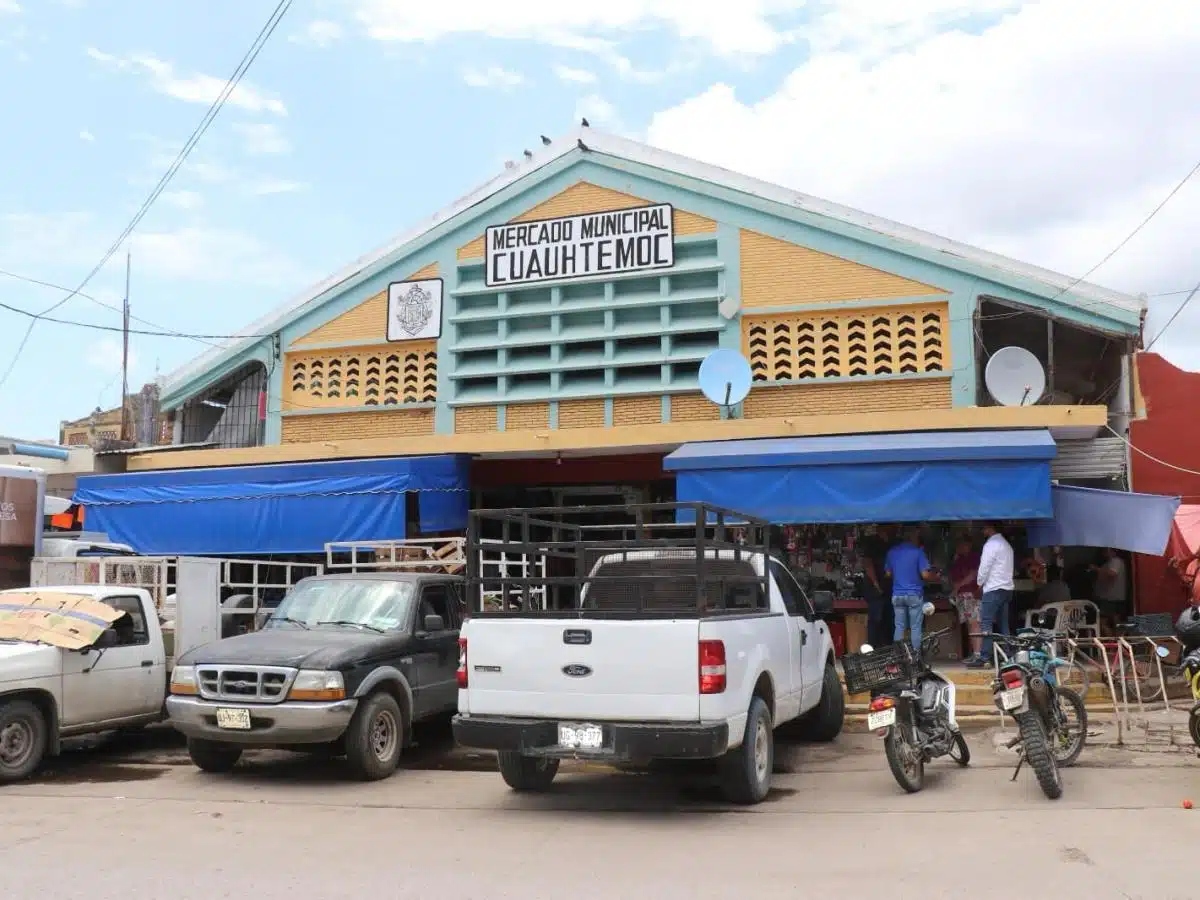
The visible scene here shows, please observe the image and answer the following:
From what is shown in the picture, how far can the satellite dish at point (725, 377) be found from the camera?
14781mm

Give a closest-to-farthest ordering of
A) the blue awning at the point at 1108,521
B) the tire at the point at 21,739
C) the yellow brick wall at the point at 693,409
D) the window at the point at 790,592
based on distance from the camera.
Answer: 1. the tire at the point at 21,739
2. the window at the point at 790,592
3. the blue awning at the point at 1108,521
4. the yellow brick wall at the point at 693,409

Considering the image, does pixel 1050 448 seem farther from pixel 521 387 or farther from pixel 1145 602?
pixel 521 387

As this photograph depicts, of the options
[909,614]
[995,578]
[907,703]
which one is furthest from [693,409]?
[907,703]

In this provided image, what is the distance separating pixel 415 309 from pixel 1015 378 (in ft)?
29.1

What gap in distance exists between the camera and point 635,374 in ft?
53.9

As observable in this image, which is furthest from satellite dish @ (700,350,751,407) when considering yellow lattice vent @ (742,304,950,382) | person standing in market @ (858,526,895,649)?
person standing in market @ (858,526,895,649)

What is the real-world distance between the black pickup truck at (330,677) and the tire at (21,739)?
45.4 inches

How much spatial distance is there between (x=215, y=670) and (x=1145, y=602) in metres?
11.3

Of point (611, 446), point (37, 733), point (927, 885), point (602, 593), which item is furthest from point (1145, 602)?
point (37, 733)

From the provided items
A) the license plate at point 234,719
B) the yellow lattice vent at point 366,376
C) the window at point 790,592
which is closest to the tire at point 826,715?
the window at point 790,592

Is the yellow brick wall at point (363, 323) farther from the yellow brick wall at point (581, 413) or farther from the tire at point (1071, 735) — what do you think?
the tire at point (1071, 735)

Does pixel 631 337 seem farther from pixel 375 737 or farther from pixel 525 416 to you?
pixel 375 737

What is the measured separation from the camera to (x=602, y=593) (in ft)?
30.2

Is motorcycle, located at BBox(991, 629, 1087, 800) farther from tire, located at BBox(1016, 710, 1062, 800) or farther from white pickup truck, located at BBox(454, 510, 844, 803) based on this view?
white pickup truck, located at BBox(454, 510, 844, 803)
